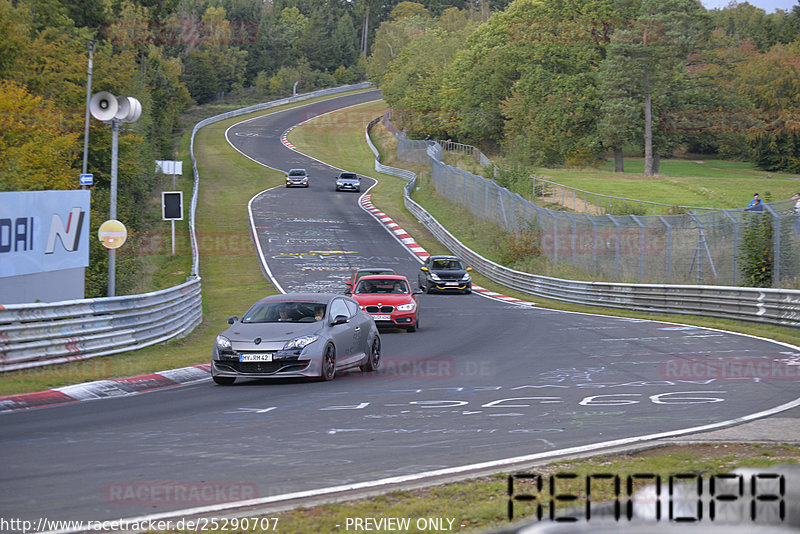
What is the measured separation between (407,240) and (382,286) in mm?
27124

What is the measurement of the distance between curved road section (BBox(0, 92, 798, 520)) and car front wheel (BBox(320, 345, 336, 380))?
0.25m

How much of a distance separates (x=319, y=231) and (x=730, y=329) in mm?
33442

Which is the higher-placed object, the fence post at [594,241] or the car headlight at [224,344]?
the fence post at [594,241]

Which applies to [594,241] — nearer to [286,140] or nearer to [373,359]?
[373,359]

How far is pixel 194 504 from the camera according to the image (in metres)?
6.51

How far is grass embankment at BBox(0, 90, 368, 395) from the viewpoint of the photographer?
49.8 ft

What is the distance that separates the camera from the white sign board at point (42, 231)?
1662 centimetres

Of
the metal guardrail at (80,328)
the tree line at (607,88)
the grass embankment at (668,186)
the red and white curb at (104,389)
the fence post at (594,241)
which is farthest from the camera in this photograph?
the tree line at (607,88)

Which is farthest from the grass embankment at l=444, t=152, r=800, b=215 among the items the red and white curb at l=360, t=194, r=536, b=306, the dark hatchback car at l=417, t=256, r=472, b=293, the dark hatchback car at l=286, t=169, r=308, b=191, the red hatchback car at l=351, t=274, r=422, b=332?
the red hatchback car at l=351, t=274, r=422, b=332

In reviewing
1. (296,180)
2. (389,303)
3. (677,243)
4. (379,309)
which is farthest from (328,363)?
(296,180)

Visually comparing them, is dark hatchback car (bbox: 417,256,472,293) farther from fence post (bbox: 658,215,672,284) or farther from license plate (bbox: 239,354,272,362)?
license plate (bbox: 239,354,272,362)
